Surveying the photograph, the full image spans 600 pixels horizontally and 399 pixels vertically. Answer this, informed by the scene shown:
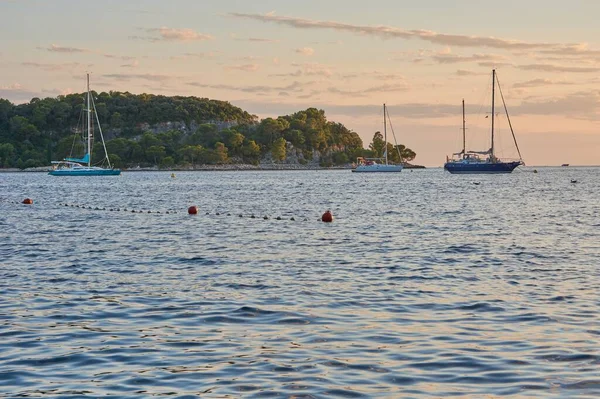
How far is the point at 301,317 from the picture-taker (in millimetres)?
20734

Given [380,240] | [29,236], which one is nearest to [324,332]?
[380,240]

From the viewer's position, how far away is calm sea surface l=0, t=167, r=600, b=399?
48.9 ft

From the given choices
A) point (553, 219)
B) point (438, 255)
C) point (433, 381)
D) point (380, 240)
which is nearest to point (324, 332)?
point (433, 381)

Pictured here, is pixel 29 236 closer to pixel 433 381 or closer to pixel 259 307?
pixel 259 307

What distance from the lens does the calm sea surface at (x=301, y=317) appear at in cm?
1490

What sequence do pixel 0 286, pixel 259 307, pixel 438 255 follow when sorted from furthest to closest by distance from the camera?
1. pixel 438 255
2. pixel 0 286
3. pixel 259 307

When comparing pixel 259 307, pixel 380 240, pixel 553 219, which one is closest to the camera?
pixel 259 307

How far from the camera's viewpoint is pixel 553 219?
58.7 metres

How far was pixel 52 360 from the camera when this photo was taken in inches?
651

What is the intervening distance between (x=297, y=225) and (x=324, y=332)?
34.9 meters

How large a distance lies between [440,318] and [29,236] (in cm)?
3079

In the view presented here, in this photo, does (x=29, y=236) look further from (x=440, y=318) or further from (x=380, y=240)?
(x=440, y=318)

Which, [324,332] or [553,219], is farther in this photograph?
[553,219]

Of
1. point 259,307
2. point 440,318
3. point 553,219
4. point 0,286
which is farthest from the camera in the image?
point 553,219
